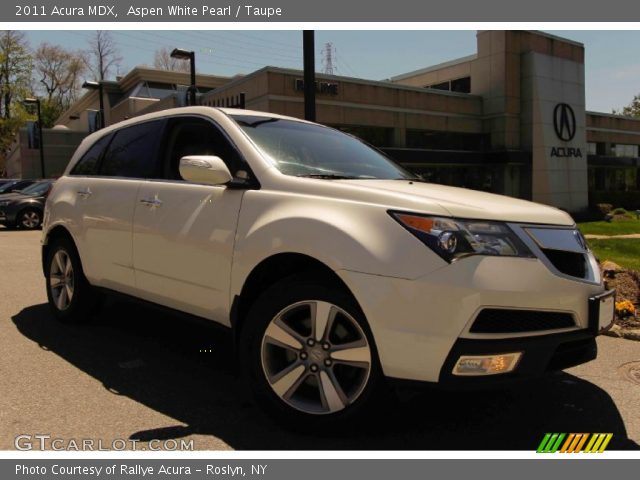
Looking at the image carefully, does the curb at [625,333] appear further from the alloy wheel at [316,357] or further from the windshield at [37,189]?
the windshield at [37,189]

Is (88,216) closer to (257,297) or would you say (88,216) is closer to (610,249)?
(257,297)

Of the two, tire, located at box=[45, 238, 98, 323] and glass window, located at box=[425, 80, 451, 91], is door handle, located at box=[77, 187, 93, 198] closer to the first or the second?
tire, located at box=[45, 238, 98, 323]

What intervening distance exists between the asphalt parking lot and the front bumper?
0.93 ft

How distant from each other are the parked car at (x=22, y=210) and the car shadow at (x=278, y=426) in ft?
45.9

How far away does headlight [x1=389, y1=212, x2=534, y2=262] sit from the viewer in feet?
8.56

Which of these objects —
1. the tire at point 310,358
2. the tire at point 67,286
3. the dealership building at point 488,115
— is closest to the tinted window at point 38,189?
the dealership building at point 488,115

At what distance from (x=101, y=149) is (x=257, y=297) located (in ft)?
8.56

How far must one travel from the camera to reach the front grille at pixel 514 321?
256 centimetres

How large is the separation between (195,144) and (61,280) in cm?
221

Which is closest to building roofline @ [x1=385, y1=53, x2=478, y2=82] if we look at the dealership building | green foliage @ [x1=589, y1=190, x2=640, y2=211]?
the dealership building

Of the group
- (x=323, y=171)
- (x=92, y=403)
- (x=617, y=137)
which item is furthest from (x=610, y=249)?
(x=617, y=137)

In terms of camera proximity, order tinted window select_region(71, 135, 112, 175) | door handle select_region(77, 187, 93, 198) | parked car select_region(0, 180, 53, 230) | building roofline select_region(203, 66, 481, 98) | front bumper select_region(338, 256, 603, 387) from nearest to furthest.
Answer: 1. front bumper select_region(338, 256, 603, 387)
2. door handle select_region(77, 187, 93, 198)
3. tinted window select_region(71, 135, 112, 175)
4. parked car select_region(0, 180, 53, 230)
5. building roofline select_region(203, 66, 481, 98)

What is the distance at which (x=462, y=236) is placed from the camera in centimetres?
264
